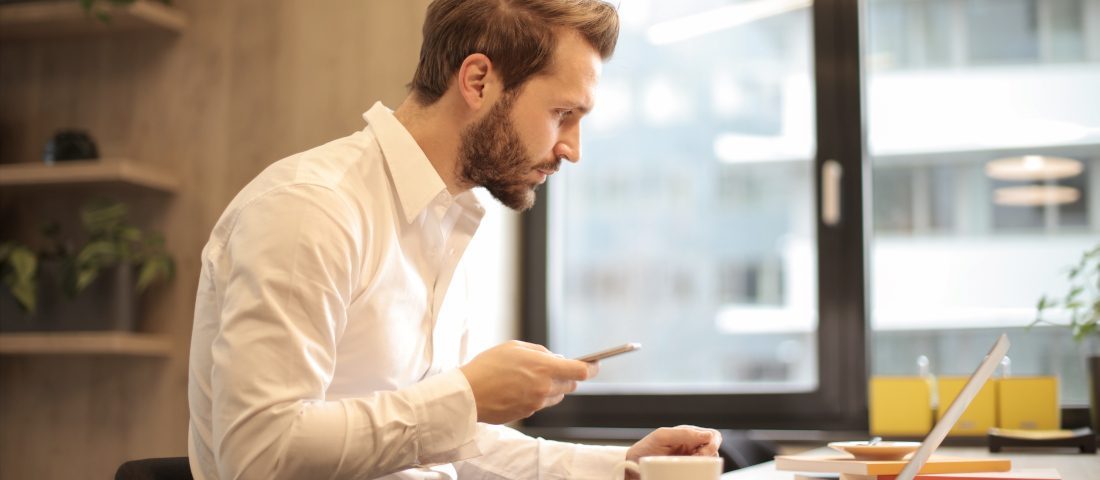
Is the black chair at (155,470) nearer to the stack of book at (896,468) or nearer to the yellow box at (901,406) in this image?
the stack of book at (896,468)

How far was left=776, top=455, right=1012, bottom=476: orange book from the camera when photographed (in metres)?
1.22

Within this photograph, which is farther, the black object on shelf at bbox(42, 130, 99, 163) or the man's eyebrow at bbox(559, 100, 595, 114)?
the black object on shelf at bbox(42, 130, 99, 163)

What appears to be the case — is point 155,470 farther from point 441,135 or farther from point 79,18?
point 79,18

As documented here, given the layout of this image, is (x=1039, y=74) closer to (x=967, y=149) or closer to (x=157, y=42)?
(x=967, y=149)

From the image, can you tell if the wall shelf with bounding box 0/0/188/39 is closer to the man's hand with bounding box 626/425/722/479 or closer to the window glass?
the window glass

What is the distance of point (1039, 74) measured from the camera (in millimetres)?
2812

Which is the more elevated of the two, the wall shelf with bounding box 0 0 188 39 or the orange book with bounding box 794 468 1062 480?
the wall shelf with bounding box 0 0 188 39

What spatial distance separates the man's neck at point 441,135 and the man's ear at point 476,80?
0.03 meters

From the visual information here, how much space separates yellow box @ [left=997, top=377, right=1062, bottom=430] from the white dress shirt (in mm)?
1300

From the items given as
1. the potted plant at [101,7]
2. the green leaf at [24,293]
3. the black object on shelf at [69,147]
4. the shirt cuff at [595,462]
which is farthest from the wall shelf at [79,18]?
the shirt cuff at [595,462]

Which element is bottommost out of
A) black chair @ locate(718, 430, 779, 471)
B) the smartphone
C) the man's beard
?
black chair @ locate(718, 430, 779, 471)

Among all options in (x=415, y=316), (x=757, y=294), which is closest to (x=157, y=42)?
(x=757, y=294)

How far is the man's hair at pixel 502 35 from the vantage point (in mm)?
1628

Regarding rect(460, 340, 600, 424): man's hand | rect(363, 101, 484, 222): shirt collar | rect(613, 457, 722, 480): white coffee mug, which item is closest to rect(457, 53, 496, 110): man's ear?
rect(363, 101, 484, 222): shirt collar
